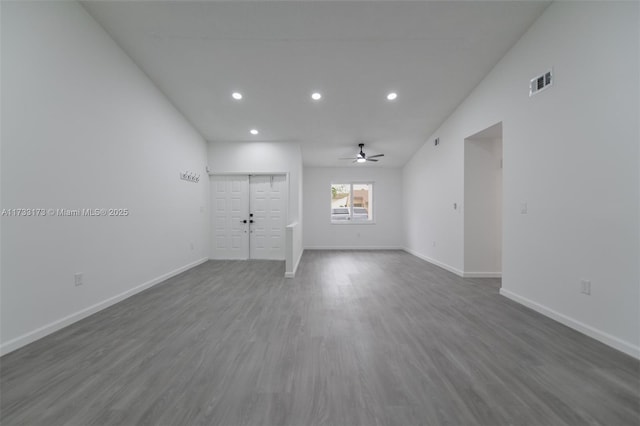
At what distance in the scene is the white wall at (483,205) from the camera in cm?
438

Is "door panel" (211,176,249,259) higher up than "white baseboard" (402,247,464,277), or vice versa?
"door panel" (211,176,249,259)

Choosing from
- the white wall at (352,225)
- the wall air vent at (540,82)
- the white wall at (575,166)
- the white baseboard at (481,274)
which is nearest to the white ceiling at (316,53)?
the white wall at (575,166)

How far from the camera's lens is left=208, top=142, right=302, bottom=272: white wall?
6016 millimetres

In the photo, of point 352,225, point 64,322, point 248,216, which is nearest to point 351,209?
point 352,225

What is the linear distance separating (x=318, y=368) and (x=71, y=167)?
3.37m

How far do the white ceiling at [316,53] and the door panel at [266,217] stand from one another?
155 centimetres

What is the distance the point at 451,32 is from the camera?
318cm

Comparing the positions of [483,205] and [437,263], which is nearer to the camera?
[483,205]

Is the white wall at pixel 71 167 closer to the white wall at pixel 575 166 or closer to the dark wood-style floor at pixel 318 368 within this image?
the dark wood-style floor at pixel 318 368

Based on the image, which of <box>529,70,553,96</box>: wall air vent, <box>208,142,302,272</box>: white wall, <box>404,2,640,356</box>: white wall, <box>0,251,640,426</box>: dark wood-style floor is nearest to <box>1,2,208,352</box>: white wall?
<box>0,251,640,426</box>: dark wood-style floor

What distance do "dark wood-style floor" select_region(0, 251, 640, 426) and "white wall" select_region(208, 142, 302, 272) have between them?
3.59 meters

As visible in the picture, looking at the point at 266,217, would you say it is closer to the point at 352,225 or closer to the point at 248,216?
the point at 248,216

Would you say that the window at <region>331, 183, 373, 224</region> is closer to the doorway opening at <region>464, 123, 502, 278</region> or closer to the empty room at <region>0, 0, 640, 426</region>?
the empty room at <region>0, 0, 640, 426</region>

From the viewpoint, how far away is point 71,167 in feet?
8.83
